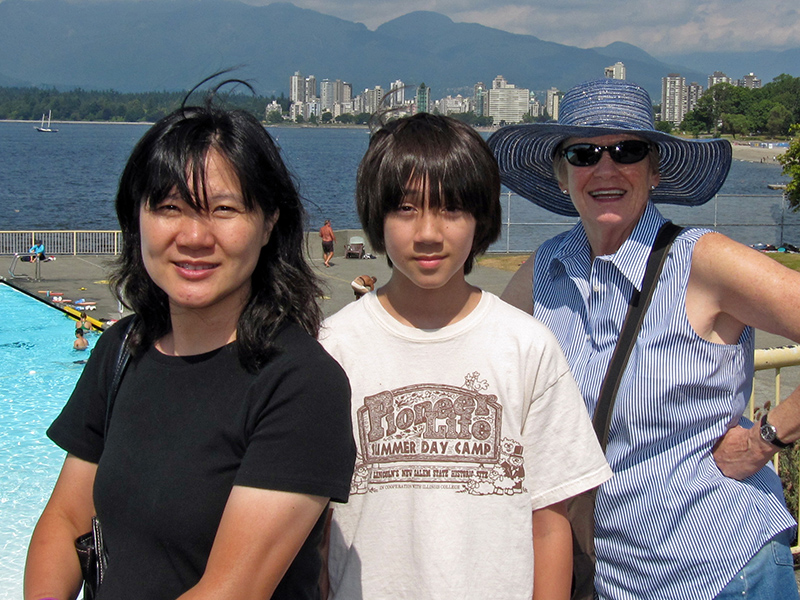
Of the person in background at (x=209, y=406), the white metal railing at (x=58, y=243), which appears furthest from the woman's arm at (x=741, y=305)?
the white metal railing at (x=58, y=243)

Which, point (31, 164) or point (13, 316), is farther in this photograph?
point (31, 164)

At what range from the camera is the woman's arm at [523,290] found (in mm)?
2607

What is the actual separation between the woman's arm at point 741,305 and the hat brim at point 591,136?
1.58 ft

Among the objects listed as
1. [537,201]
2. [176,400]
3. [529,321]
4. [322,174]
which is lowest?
[176,400]

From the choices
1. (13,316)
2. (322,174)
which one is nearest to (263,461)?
(13,316)

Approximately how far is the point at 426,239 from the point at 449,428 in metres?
0.46

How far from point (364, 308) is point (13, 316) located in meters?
14.0

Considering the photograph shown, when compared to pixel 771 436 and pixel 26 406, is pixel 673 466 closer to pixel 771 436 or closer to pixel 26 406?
pixel 771 436

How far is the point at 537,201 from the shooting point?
3070 millimetres

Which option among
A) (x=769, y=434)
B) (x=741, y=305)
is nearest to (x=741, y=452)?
(x=769, y=434)

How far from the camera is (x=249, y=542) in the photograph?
4.82 ft

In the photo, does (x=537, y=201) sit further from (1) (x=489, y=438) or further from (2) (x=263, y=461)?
(2) (x=263, y=461)

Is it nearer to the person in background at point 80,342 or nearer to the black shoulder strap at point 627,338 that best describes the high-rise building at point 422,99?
the black shoulder strap at point 627,338

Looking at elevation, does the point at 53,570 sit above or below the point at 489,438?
below
